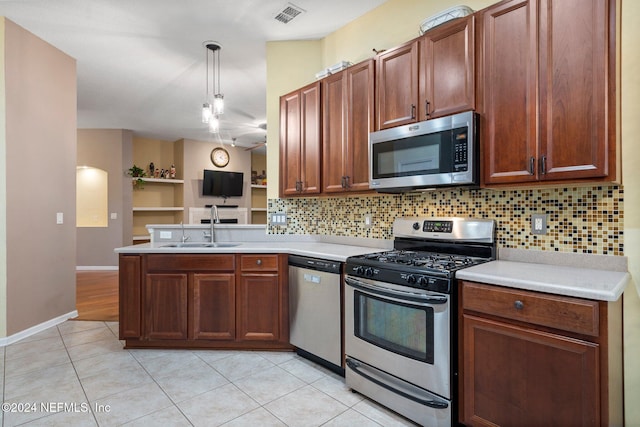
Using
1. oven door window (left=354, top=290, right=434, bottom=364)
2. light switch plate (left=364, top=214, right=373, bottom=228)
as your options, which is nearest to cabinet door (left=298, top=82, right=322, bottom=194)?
light switch plate (left=364, top=214, right=373, bottom=228)

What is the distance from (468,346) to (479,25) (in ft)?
5.83

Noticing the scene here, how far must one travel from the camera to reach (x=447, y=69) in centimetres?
215

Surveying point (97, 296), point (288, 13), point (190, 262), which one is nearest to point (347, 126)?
point (288, 13)

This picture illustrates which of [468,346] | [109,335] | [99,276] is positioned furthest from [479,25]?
[99,276]

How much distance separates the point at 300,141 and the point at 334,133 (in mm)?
390

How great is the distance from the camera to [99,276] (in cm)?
618

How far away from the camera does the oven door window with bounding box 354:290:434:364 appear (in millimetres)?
1861

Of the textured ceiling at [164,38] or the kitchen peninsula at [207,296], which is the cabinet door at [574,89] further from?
the textured ceiling at [164,38]

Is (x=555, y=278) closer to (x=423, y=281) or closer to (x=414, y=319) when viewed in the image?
(x=423, y=281)

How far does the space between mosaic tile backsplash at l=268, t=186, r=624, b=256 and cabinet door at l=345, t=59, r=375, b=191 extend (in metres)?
0.31

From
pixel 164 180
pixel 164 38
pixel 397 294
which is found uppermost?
pixel 164 38

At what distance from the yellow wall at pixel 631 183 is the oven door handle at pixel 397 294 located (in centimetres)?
90

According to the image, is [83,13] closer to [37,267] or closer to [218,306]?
[37,267]

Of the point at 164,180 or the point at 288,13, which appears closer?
the point at 288,13
